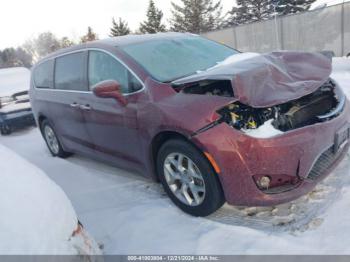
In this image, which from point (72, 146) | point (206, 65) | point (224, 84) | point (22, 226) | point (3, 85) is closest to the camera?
point (22, 226)

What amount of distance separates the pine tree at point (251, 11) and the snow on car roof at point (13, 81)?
3189cm

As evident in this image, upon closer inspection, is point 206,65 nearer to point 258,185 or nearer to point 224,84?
point 224,84

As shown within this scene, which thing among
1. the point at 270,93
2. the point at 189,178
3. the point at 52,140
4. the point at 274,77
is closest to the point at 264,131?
the point at 270,93

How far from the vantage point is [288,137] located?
2.79 m

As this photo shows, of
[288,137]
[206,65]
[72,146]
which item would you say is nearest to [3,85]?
[72,146]

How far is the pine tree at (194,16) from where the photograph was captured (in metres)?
37.7

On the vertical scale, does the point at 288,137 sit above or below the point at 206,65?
below

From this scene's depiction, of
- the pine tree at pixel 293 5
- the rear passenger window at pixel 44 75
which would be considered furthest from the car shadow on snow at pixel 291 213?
the pine tree at pixel 293 5

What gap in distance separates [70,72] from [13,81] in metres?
5.90

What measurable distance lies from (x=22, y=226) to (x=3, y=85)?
342 inches

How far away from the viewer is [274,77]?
310 cm

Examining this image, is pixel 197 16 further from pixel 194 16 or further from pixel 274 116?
pixel 274 116

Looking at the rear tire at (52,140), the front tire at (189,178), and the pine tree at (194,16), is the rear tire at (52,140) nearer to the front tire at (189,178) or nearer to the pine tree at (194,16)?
the front tire at (189,178)

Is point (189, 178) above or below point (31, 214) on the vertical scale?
below
